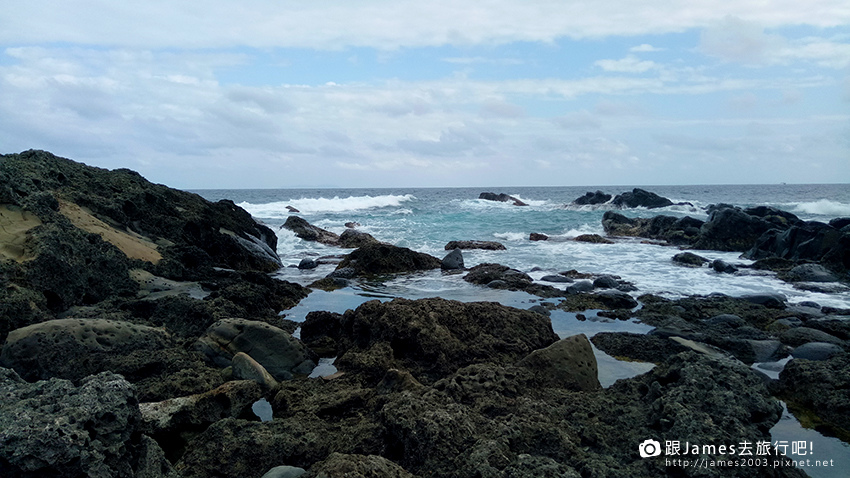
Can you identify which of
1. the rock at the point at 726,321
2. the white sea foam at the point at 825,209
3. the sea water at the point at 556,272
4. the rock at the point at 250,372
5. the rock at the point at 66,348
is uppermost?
the white sea foam at the point at 825,209

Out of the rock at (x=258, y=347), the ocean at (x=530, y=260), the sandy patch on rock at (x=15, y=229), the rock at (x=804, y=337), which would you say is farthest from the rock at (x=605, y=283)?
the sandy patch on rock at (x=15, y=229)

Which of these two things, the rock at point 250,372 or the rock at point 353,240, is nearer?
the rock at point 250,372

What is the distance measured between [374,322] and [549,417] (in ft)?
9.70

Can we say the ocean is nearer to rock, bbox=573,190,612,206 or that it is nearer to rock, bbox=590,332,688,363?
rock, bbox=590,332,688,363

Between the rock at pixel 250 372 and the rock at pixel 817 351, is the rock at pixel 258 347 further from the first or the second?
the rock at pixel 817 351

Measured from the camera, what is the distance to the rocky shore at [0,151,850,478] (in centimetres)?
325

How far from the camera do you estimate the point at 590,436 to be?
3.71 m

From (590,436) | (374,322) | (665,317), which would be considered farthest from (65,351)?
(665,317)

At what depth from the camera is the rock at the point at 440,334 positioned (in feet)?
18.9

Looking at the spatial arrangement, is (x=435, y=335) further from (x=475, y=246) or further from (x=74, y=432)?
(x=475, y=246)

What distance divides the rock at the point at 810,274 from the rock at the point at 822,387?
26.1 ft

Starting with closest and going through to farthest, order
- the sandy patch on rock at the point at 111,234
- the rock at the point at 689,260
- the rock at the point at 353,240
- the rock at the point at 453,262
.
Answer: the sandy patch on rock at the point at 111,234, the rock at the point at 453,262, the rock at the point at 689,260, the rock at the point at 353,240

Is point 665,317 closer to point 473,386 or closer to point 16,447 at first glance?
point 473,386

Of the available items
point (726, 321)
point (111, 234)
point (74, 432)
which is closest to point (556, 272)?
point (726, 321)
